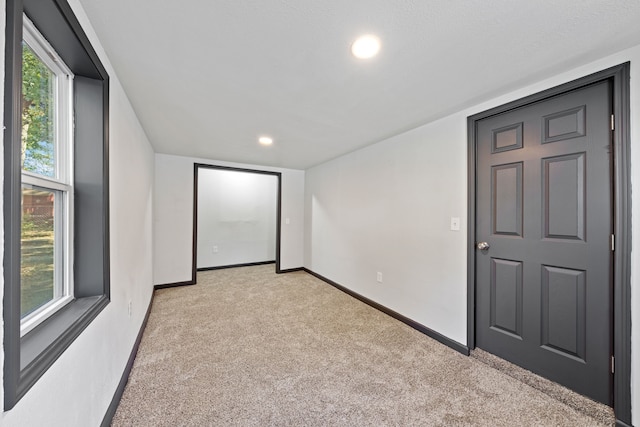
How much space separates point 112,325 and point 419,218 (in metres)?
2.65

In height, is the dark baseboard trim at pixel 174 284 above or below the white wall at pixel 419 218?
below

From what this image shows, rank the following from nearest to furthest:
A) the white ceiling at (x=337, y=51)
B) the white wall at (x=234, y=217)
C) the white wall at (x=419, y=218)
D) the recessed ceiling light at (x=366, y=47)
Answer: the white ceiling at (x=337, y=51) → the recessed ceiling light at (x=366, y=47) → the white wall at (x=419, y=218) → the white wall at (x=234, y=217)

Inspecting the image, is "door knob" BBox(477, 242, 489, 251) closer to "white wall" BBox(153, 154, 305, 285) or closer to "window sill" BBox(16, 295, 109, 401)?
"window sill" BBox(16, 295, 109, 401)

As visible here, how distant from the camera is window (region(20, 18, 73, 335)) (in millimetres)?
993

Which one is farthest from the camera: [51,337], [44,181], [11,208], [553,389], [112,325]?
[553,389]

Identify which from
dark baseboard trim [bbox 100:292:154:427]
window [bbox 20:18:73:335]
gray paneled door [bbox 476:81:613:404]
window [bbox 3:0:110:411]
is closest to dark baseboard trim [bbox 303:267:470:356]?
gray paneled door [bbox 476:81:613:404]

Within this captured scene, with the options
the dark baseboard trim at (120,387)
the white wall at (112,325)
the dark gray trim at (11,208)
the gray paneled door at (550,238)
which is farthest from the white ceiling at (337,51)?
the dark baseboard trim at (120,387)

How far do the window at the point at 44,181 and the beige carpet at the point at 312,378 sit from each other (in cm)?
95

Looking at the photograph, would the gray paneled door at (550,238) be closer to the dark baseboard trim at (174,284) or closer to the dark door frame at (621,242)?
the dark door frame at (621,242)

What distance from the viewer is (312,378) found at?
187 cm

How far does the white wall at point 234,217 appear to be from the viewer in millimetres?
5297

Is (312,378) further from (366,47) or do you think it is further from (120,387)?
(366,47)

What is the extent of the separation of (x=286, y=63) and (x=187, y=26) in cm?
55

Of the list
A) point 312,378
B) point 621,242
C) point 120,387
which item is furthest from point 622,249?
point 120,387
